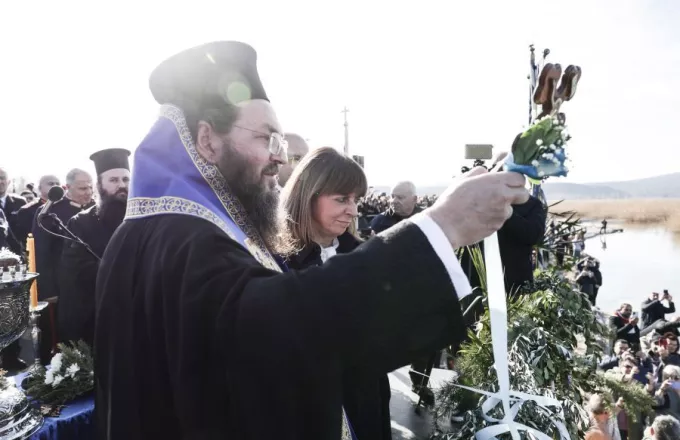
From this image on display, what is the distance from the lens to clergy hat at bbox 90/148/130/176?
457 centimetres

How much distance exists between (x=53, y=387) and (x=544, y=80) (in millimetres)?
2955

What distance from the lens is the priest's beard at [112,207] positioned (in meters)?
4.51

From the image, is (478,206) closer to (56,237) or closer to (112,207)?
(112,207)

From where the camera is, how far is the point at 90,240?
450cm

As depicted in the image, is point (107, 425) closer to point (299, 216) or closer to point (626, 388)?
point (299, 216)

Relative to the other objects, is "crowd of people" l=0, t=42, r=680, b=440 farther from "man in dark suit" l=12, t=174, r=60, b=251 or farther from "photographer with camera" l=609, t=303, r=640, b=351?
"photographer with camera" l=609, t=303, r=640, b=351

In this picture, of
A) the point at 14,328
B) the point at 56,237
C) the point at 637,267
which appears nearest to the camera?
the point at 14,328

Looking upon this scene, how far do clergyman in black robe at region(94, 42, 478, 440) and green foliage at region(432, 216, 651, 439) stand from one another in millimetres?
1304

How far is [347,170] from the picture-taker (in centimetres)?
269

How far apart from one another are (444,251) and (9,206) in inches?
338

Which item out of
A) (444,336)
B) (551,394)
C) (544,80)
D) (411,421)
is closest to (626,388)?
(551,394)

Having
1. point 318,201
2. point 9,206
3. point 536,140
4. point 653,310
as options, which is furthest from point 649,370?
point 9,206

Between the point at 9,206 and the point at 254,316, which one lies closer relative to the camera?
the point at 254,316

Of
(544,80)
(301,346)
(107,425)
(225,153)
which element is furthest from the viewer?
(544,80)
